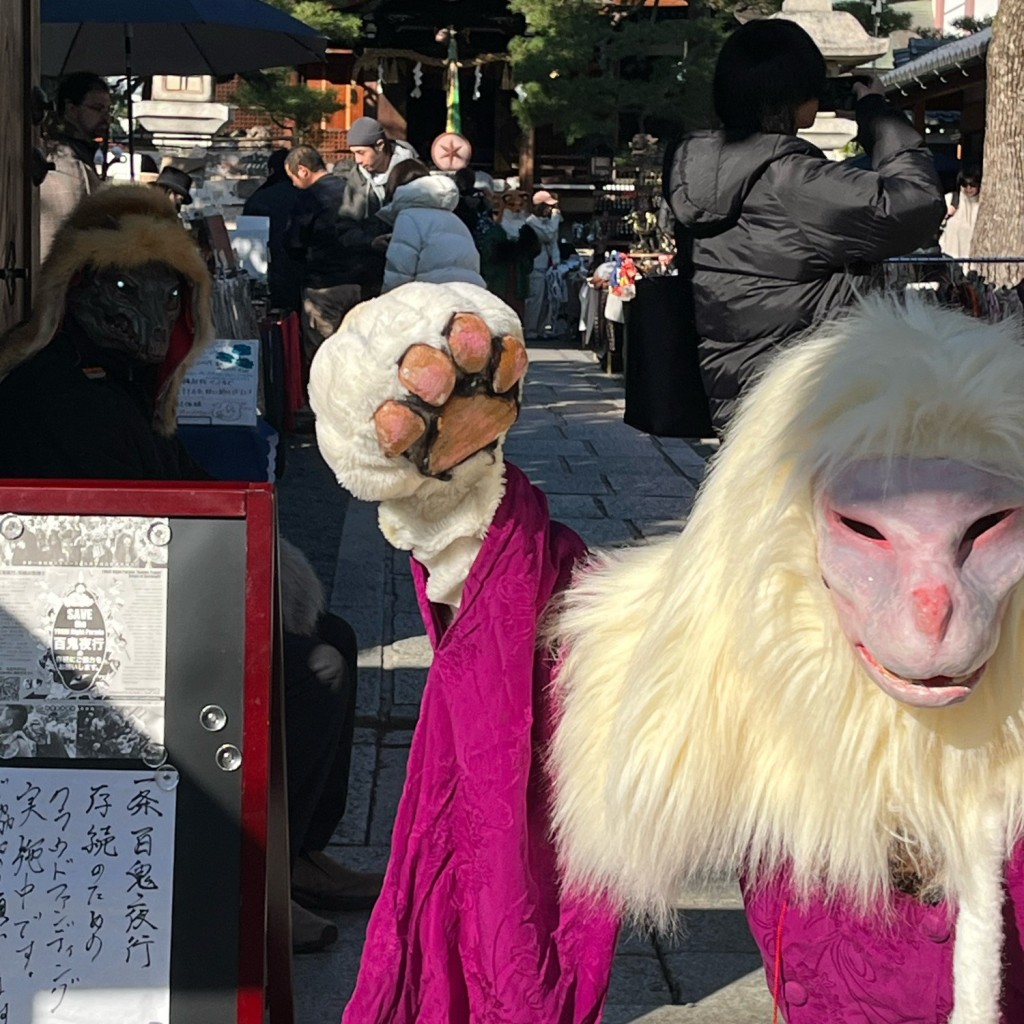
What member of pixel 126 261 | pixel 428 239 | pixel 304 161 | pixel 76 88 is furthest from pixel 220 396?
pixel 304 161

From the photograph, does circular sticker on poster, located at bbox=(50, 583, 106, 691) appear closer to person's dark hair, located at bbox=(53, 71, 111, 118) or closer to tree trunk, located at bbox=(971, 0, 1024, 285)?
person's dark hair, located at bbox=(53, 71, 111, 118)

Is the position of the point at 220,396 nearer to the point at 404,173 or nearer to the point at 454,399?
the point at 454,399

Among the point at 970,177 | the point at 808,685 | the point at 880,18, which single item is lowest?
the point at 808,685

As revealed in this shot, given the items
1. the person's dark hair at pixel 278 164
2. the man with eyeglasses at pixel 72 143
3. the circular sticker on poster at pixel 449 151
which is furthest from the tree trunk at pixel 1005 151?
the circular sticker on poster at pixel 449 151

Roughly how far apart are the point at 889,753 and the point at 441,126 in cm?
3192

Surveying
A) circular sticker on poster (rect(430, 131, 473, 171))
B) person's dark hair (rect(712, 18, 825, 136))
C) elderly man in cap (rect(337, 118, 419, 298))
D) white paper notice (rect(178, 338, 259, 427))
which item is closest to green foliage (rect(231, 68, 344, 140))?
circular sticker on poster (rect(430, 131, 473, 171))

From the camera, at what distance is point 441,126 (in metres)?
32.4

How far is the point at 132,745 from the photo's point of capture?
7.34ft

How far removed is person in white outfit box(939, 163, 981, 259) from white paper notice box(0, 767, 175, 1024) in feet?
26.7

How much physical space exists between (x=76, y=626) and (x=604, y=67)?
2340cm

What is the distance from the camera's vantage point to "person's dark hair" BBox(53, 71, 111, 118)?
6605mm

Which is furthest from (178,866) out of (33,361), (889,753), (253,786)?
(33,361)

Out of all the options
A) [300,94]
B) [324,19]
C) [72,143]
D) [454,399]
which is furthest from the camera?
[300,94]

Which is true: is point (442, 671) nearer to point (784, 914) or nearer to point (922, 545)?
point (784, 914)
